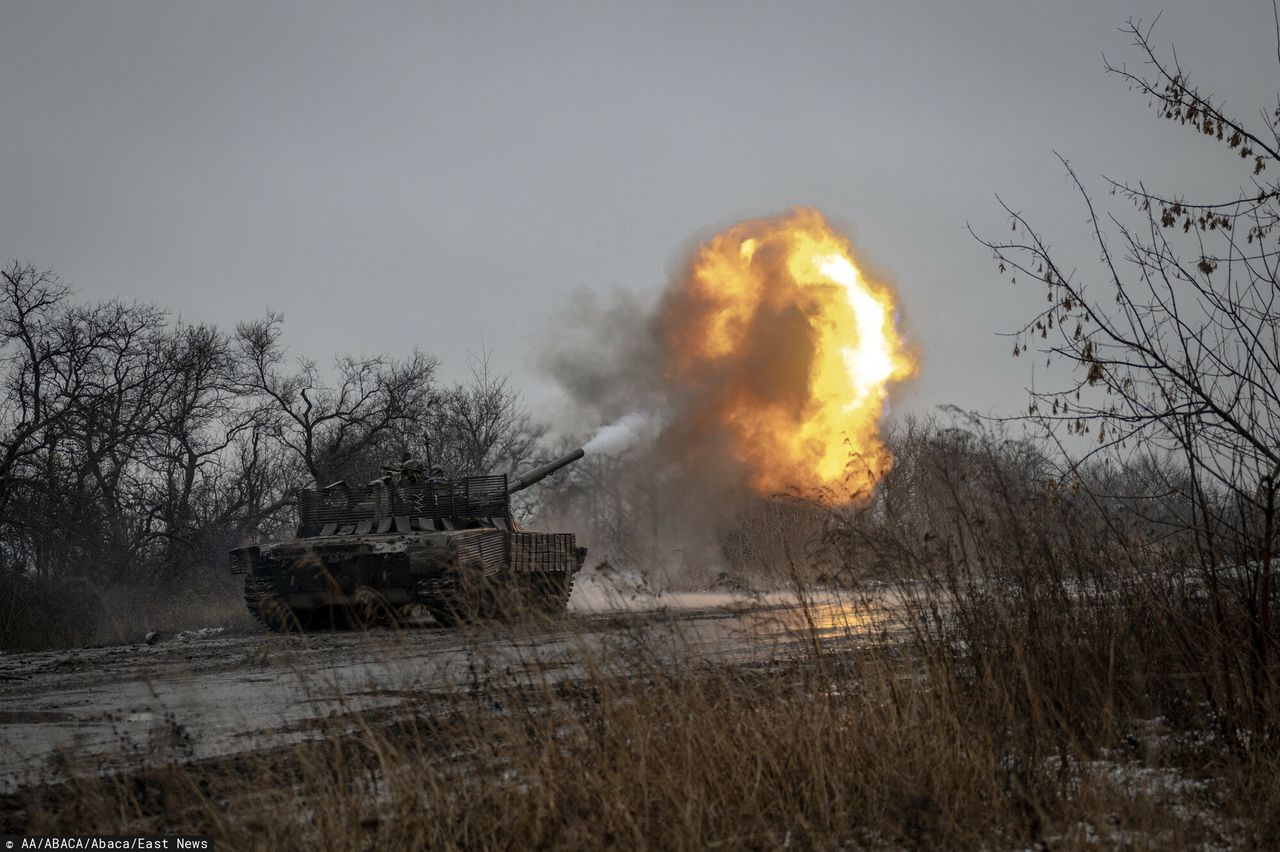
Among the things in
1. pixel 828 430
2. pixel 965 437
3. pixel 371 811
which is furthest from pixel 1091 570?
pixel 828 430

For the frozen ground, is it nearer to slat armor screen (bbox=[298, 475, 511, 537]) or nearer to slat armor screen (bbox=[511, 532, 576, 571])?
slat armor screen (bbox=[511, 532, 576, 571])

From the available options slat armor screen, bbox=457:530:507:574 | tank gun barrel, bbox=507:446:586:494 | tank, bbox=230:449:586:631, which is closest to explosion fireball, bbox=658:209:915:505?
tank gun barrel, bbox=507:446:586:494

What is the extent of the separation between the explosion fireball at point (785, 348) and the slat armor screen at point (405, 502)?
4987 mm

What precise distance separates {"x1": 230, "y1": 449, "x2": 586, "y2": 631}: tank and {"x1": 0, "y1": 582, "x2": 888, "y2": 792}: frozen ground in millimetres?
2328

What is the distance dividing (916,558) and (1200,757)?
5.16 ft

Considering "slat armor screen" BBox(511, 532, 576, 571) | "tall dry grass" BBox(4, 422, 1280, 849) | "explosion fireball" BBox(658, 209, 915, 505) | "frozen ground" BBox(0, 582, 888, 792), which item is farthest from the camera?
"explosion fireball" BBox(658, 209, 915, 505)

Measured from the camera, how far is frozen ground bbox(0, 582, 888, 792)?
19.6 feet

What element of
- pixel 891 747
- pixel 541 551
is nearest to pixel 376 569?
pixel 541 551

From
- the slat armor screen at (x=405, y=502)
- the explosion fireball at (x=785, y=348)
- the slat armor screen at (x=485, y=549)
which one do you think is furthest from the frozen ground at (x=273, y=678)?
the explosion fireball at (x=785, y=348)

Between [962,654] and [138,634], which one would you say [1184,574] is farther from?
[138,634]

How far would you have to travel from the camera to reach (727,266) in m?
23.0

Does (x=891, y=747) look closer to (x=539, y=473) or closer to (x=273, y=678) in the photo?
(x=273, y=678)

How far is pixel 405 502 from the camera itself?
1994 cm

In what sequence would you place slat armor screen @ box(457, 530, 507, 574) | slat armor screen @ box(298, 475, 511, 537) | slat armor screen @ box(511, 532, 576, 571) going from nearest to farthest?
1. slat armor screen @ box(457, 530, 507, 574)
2. slat armor screen @ box(511, 532, 576, 571)
3. slat armor screen @ box(298, 475, 511, 537)
